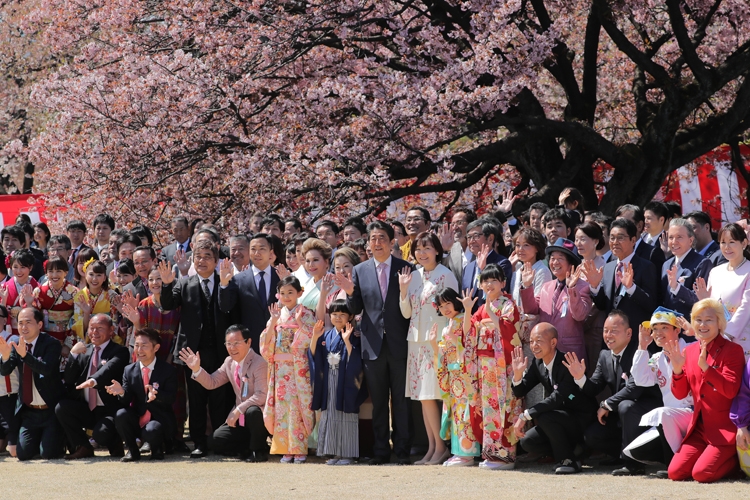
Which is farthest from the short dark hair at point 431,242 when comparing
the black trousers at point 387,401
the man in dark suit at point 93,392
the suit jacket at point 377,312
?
the man in dark suit at point 93,392

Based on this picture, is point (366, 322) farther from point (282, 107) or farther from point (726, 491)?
point (282, 107)

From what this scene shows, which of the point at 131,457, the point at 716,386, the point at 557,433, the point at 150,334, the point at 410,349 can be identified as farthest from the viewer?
the point at 150,334

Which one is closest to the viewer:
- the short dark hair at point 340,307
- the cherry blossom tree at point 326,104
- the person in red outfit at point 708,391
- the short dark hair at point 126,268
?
the person in red outfit at point 708,391

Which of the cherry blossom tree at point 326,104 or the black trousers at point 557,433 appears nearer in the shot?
the black trousers at point 557,433

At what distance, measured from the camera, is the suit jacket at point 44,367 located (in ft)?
24.1

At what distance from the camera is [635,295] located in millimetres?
6320

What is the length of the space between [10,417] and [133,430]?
3.76ft

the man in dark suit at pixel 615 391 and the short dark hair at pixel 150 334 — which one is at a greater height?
the short dark hair at pixel 150 334

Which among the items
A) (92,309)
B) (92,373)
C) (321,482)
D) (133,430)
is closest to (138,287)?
(92,309)

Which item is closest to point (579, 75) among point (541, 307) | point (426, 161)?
point (426, 161)

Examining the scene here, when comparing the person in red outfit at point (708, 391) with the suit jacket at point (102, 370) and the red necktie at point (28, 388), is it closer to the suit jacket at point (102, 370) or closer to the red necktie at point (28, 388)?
the suit jacket at point (102, 370)

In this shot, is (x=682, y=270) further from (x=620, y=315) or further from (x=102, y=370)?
(x=102, y=370)

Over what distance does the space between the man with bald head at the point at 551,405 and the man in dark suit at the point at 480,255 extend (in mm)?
667

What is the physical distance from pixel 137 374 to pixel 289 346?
1.20 meters
